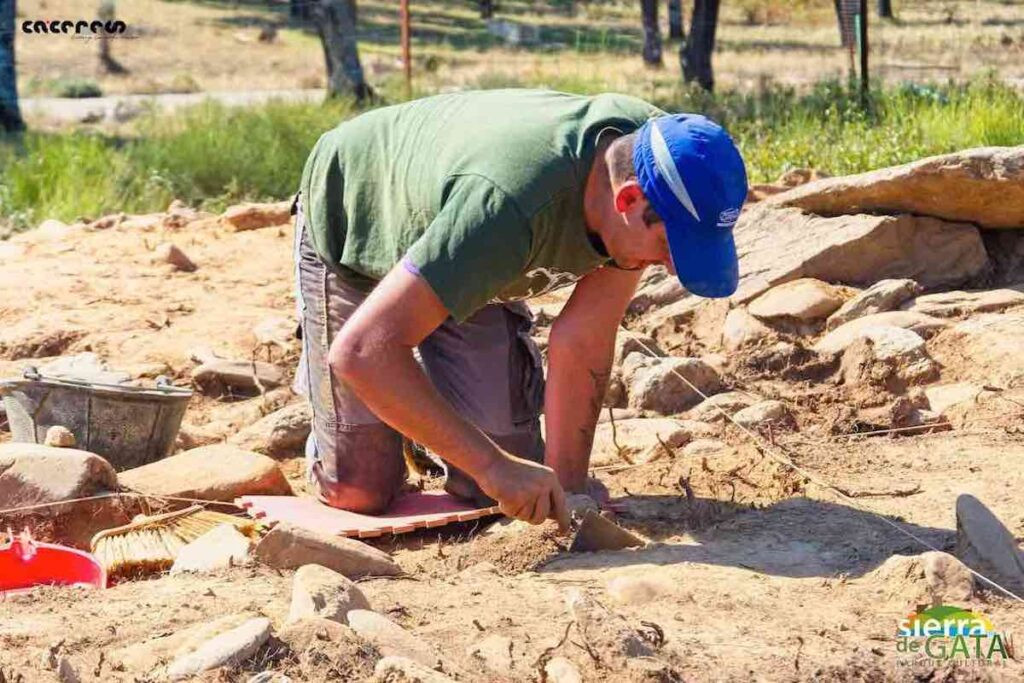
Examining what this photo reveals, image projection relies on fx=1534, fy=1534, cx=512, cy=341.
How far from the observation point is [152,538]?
155 inches

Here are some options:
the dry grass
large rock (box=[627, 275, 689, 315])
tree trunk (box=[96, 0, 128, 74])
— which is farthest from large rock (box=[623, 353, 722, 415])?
tree trunk (box=[96, 0, 128, 74])

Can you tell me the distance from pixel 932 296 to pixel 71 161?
5.13m

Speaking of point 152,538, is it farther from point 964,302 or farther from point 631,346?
point 964,302

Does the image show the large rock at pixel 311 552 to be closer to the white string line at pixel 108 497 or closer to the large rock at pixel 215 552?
the large rock at pixel 215 552

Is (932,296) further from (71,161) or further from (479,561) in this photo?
(71,161)

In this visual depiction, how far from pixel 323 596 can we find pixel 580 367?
118cm

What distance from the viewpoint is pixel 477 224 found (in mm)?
3057

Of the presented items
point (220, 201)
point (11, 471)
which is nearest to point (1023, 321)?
point (11, 471)

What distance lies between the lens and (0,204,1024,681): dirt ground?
Result: 2.98 meters

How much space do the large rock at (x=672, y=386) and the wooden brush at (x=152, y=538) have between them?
1468 mm

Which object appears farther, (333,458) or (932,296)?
(932,296)

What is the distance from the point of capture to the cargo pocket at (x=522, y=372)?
166 inches

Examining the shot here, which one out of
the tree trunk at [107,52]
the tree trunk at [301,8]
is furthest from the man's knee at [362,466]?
the tree trunk at [107,52]

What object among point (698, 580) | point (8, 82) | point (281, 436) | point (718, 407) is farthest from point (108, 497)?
point (8, 82)
